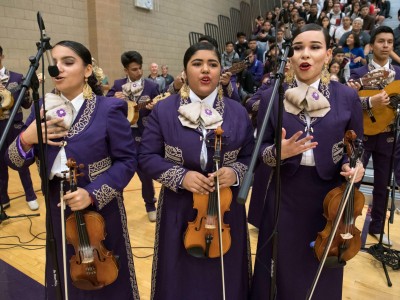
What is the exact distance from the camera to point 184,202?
173cm

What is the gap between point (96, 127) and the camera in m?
1.64

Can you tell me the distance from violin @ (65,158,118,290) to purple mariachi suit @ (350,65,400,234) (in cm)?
235

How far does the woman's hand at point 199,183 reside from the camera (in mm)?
1554

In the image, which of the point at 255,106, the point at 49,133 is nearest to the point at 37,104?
the point at 49,133

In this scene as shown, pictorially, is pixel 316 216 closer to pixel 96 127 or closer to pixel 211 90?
pixel 211 90

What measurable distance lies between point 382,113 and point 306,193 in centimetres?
159

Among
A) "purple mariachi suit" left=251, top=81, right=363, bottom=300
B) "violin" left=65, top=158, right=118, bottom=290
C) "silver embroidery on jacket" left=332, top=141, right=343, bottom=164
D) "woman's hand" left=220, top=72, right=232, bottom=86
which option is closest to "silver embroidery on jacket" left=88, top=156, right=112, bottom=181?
"violin" left=65, top=158, right=118, bottom=290

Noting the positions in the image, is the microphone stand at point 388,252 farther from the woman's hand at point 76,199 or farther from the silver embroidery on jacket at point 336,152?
the woman's hand at point 76,199

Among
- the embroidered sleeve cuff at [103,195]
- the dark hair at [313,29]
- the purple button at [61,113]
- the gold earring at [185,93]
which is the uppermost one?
the dark hair at [313,29]

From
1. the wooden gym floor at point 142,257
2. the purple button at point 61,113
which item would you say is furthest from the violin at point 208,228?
the wooden gym floor at point 142,257

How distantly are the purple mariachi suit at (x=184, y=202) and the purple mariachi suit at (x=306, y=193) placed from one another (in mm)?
135

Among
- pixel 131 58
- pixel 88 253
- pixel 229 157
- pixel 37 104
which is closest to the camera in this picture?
pixel 37 104

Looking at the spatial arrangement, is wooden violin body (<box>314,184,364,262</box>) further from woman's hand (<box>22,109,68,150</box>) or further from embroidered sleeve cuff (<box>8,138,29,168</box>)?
embroidered sleeve cuff (<box>8,138,29,168</box>)

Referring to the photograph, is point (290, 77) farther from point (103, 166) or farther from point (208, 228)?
point (103, 166)
